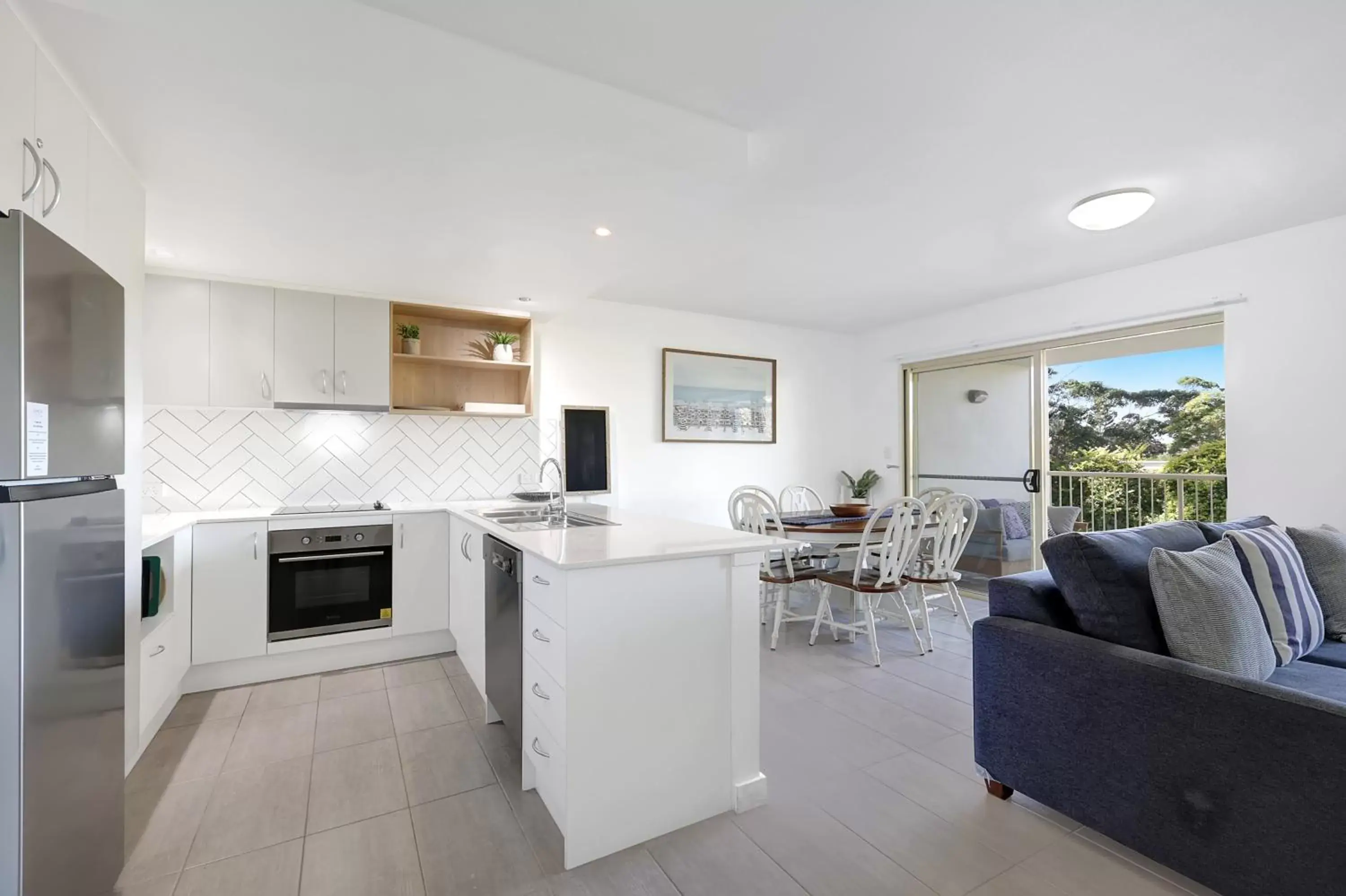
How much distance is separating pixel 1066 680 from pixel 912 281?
3083 millimetres

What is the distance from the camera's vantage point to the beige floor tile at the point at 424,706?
102 inches

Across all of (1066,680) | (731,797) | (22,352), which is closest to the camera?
(22,352)

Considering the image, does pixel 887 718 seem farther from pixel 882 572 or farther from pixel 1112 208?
pixel 1112 208

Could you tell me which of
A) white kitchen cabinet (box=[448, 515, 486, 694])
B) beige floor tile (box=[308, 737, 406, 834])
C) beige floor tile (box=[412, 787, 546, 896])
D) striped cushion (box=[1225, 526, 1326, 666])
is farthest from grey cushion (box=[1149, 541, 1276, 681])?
beige floor tile (box=[308, 737, 406, 834])

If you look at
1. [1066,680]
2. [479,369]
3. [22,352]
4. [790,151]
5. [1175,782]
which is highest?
[790,151]

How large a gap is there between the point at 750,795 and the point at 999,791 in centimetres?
85

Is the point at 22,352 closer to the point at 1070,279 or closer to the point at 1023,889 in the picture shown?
the point at 1023,889

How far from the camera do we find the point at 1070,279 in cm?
412

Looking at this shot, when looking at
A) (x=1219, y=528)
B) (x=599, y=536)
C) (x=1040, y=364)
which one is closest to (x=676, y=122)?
(x=599, y=536)

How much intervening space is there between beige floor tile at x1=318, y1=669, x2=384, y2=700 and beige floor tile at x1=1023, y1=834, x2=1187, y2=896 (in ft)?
9.47

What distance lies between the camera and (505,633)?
219 cm

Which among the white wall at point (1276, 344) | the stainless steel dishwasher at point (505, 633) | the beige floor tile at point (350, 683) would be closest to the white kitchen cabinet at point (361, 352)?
the beige floor tile at point (350, 683)

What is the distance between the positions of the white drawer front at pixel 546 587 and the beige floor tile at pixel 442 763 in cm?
75

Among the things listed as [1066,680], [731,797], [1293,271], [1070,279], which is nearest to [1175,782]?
[1066,680]
